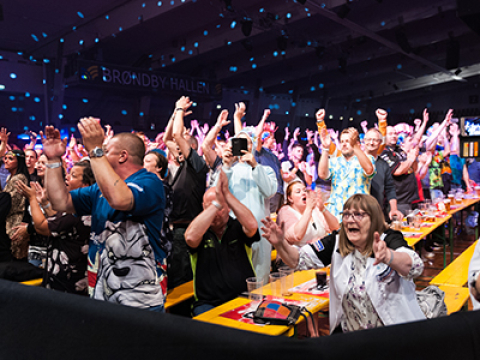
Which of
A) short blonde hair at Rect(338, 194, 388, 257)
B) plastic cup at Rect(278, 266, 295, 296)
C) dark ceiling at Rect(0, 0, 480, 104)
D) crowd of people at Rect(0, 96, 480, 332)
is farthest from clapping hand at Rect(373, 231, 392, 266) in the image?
dark ceiling at Rect(0, 0, 480, 104)

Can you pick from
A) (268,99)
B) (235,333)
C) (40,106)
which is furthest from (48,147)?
(268,99)

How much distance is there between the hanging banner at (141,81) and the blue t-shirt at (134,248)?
35.9 feet

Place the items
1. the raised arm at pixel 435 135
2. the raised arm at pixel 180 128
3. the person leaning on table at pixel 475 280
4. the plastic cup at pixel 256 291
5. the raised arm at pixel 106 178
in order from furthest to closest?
the raised arm at pixel 435 135 → the raised arm at pixel 180 128 → the plastic cup at pixel 256 291 → the raised arm at pixel 106 178 → the person leaning on table at pixel 475 280

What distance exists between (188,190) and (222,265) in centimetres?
113

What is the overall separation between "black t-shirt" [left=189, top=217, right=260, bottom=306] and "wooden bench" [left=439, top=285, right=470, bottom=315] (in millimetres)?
1091

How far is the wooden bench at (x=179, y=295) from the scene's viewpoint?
272cm

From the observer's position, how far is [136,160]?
1.97 meters

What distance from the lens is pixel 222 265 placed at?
8.07ft

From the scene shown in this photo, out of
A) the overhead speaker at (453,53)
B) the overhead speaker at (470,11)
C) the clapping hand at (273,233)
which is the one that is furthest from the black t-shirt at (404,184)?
the overhead speaker at (453,53)

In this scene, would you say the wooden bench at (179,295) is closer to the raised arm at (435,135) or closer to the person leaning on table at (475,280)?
the person leaning on table at (475,280)

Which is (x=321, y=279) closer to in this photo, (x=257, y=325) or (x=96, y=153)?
(x=257, y=325)

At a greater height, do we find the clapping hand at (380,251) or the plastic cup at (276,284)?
the clapping hand at (380,251)

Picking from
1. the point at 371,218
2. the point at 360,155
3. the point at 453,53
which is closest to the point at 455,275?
the point at 360,155

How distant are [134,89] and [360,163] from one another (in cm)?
1037
